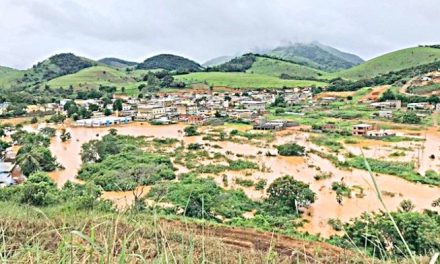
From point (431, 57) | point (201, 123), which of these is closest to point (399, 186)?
point (201, 123)

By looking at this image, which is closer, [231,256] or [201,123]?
[231,256]

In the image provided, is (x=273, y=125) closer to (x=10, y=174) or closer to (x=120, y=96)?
(x=10, y=174)

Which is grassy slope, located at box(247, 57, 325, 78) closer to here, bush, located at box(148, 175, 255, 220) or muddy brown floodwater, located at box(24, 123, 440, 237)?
muddy brown floodwater, located at box(24, 123, 440, 237)

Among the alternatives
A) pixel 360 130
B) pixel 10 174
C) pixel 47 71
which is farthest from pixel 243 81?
pixel 10 174

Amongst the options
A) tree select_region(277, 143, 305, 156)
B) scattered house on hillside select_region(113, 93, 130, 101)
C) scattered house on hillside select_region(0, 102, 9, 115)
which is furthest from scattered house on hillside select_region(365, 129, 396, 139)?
scattered house on hillside select_region(113, 93, 130, 101)

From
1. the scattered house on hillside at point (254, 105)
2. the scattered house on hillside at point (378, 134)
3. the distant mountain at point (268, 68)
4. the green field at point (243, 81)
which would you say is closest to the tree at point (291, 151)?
the scattered house on hillside at point (378, 134)

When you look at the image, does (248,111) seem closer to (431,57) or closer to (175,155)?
(175,155)
